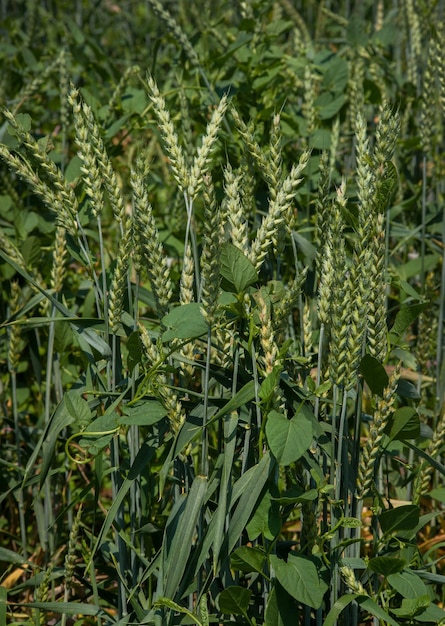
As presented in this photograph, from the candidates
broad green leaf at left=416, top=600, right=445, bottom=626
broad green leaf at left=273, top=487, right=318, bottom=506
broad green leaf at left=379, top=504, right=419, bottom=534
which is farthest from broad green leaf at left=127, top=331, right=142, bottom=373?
broad green leaf at left=416, top=600, right=445, bottom=626

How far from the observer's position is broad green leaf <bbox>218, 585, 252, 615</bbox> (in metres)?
0.90

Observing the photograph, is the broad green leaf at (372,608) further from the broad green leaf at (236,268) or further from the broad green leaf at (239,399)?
the broad green leaf at (236,268)

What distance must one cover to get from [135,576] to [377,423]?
0.40 m

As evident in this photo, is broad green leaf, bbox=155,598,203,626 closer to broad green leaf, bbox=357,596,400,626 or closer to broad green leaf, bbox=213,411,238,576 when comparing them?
broad green leaf, bbox=213,411,238,576

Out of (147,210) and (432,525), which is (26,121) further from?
(432,525)

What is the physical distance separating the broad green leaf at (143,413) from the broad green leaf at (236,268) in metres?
0.18

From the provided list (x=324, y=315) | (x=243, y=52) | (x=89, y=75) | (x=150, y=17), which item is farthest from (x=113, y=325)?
(x=150, y=17)

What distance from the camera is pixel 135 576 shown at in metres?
1.05

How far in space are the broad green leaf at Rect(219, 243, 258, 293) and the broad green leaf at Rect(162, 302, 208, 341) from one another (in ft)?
0.17

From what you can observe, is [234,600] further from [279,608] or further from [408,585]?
[408,585]

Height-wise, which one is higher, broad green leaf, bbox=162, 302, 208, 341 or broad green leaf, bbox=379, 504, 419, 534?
broad green leaf, bbox=162, 302, 208, 341

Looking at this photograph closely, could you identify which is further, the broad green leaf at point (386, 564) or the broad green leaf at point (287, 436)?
the broad green leaf at point (386, 564)

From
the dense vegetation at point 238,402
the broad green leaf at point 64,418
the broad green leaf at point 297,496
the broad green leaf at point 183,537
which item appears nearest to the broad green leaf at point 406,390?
the dense vegetation at point 238,402

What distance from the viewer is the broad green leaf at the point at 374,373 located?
90cm
